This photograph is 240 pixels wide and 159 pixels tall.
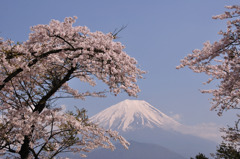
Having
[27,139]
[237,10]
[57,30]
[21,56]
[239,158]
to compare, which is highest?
[237,10]

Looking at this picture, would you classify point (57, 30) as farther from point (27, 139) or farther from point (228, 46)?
point (228, 46)

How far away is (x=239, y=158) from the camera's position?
16.1 metres

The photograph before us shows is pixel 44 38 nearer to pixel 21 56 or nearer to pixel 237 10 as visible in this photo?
pixel 21 56

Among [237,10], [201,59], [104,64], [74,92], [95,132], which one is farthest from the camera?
[74,92]

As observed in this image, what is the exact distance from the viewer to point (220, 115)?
373 inches

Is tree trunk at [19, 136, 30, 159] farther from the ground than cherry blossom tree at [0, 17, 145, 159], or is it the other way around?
cherry blossom tree at [0, 17, 145, 159]

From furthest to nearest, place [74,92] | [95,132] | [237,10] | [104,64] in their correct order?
[74,92]
[95,132]
[237,10]
[104,64]

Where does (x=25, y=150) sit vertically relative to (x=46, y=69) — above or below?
below

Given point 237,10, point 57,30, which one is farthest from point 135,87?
point 237,10

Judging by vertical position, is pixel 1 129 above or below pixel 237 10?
below

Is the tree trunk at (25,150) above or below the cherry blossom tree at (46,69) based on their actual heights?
below

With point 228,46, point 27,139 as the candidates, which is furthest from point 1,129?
point 228,46

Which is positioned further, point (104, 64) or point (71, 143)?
point (71, 143)

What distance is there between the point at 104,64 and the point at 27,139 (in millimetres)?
4287
